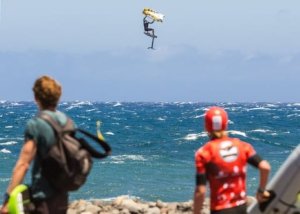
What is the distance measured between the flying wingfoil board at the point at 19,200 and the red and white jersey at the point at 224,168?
1.27 meters

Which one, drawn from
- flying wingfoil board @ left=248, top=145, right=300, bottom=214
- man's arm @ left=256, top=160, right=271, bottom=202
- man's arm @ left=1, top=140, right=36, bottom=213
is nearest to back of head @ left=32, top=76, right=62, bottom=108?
man's arm @ left=1, top=140, right=36, bottom=213

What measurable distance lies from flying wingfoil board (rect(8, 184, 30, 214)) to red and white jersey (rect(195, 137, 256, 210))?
1269 mm

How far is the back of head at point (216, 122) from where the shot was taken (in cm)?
617

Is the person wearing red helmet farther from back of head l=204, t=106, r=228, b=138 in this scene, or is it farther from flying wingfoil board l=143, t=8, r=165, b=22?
flying wingfoil board l=143, t=8, r=165, b=22

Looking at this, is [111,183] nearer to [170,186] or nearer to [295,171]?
[170,186]

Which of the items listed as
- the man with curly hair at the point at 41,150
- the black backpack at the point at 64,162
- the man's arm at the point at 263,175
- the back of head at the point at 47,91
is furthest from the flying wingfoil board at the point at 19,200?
the man's arm at the point at 263,175

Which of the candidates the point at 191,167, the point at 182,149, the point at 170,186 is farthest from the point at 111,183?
the point at 182,149

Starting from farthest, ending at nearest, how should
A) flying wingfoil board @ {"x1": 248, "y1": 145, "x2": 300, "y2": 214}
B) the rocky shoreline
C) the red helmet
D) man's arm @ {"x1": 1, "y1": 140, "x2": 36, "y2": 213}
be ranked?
1. the rocky shoreline
2. flying wingfoil board @ {"x1": 248, "y1": 145, "x2": 300, "y2": 214}
3. the red helmet
4. man's arm @ {"x1": 1, "y1": 140, "x2": 36, "y2": 213}

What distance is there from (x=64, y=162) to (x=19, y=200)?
430mm

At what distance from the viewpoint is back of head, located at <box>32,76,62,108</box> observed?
5.80 m

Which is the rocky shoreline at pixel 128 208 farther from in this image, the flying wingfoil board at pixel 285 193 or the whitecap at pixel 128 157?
the whitecap at pixel 128 157

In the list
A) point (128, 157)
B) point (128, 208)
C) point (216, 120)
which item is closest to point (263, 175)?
point (216, 120)

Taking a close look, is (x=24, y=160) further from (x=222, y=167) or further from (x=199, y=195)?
(x=222, y=167)

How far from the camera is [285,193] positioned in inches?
262
